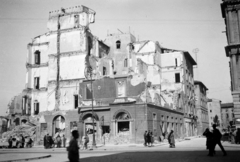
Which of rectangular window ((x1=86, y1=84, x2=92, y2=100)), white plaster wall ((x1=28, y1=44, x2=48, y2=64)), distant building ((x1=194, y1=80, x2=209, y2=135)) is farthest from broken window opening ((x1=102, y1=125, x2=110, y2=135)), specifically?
distant building ((x1=194, y1=80, x2=209, y2=135))

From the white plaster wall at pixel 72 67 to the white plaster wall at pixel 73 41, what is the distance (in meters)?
1.51

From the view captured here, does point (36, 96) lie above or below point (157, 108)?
above

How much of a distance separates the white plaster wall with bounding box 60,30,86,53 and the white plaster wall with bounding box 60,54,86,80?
4.94 feet

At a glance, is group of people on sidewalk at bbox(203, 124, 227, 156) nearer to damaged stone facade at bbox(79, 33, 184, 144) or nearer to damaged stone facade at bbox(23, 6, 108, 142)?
damaged stone facade at bbox(79, 33, 184, 144)

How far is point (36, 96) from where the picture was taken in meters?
50.9

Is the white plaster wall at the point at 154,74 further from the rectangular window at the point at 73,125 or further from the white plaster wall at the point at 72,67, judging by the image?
the rectangular window at the point at 73,125

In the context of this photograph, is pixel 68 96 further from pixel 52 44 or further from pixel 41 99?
pixel 52 44

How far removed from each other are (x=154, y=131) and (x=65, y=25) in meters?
25.7

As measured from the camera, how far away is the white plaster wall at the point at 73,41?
4597 centimetres

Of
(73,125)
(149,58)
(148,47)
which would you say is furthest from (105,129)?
(148,47)

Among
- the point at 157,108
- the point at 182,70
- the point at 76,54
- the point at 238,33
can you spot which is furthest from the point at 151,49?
the point at 238,33

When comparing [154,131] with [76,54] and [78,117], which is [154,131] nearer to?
[78,117]

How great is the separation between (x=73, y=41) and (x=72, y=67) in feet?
14.9

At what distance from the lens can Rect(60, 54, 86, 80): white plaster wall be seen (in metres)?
45.3
